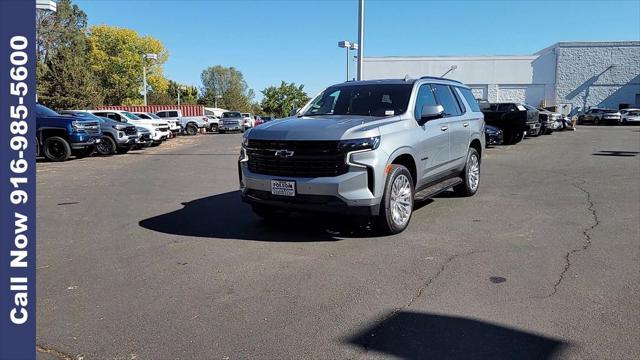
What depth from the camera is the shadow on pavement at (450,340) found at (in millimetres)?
3189

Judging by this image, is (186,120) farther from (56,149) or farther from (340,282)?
(340,282)

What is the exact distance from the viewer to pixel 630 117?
41.6m

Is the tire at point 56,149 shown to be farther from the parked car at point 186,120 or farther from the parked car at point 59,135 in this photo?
the parked car at point 186,120

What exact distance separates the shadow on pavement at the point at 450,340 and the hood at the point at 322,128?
8.01 feet

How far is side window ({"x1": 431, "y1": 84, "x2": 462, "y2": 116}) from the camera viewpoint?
766cm

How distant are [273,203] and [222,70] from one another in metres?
130

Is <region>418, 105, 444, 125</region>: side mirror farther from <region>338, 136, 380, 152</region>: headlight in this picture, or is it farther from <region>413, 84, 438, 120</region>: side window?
<region>338, 136, 380, 152</region>: headlight

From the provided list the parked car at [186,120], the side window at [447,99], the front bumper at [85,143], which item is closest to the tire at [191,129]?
the parked car at [186,120]

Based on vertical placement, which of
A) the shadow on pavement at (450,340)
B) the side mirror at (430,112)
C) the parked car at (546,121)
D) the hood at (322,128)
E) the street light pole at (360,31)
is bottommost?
the shadow on pavement at (450,340)

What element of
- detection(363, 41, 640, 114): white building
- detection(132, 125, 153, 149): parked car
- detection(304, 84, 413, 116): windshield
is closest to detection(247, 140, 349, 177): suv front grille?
detection(304, 84, 413, 116): windshield

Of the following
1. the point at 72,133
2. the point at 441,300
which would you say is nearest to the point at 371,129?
the point at 441,300

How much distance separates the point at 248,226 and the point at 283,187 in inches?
45.6
